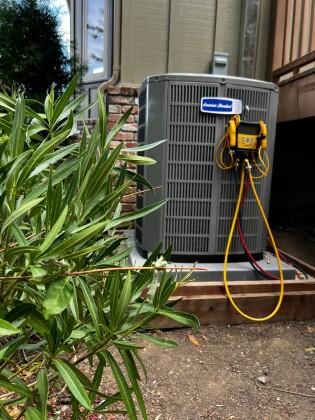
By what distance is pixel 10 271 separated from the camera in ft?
2.77

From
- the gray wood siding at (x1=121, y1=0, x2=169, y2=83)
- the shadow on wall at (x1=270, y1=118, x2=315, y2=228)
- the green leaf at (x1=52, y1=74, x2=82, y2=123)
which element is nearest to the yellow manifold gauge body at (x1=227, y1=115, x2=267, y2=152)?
the green leaf at (x1=52, y1=74, x2=82, y2=123)

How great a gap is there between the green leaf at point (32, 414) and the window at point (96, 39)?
374cm

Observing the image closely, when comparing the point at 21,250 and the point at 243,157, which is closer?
the point at 21,250

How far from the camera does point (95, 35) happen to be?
14.8 ft

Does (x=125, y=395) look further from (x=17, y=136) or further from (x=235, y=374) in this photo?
(x=235, y=374)

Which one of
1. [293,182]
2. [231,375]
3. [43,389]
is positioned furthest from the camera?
[293,182]

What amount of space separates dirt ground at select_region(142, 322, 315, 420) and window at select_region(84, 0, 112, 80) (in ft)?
9.84

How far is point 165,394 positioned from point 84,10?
4.29 metres

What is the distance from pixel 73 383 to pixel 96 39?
4.35 meters

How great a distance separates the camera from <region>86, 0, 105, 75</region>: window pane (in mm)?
4430

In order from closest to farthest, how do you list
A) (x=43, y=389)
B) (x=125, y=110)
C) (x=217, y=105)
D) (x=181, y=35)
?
(x=43, y=389)
(x=217, y=105)
(x=125, y=110)
(x=181, y=35)

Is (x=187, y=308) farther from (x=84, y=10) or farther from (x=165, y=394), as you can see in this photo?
(x=84, y=10)

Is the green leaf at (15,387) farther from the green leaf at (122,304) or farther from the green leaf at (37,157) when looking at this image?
the green leaf at (37,157)

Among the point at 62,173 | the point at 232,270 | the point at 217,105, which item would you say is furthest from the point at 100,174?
the point at 232,270
